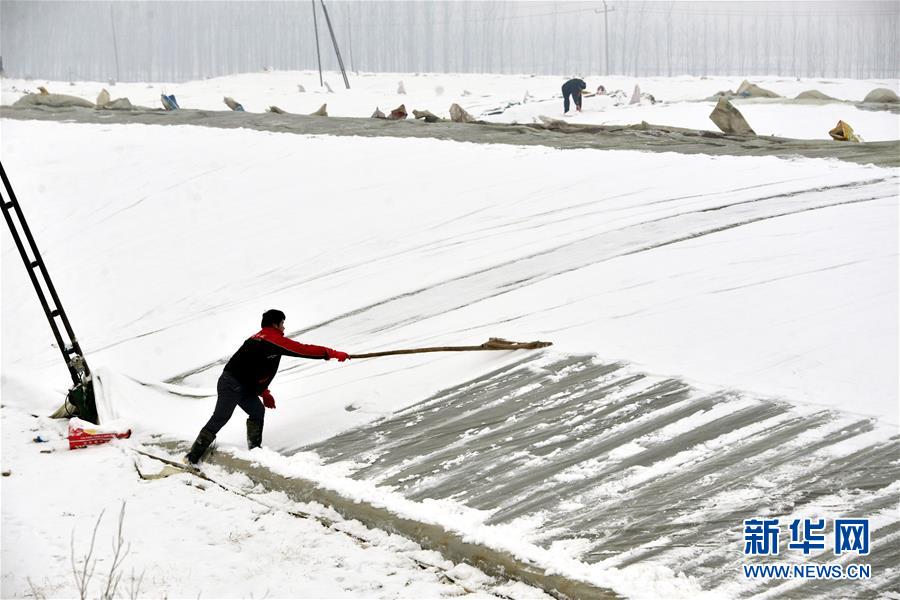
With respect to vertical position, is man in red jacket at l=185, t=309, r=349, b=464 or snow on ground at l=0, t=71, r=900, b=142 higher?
snow on ground at l=0, t=71, r=900, b=142

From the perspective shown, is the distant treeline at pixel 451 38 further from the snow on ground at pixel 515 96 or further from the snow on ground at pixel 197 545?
the snow on ground at pixel 197 545

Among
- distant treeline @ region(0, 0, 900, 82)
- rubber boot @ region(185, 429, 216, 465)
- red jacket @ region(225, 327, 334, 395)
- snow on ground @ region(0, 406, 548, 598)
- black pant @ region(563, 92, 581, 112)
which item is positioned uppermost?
distant treeline @ region(0, 0, 900, 82)

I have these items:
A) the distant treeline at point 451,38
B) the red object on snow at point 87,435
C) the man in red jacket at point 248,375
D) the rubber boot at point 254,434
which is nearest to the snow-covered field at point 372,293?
the red object on snow at point 87,435

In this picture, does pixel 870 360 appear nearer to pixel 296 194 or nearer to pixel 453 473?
pixel 453 473

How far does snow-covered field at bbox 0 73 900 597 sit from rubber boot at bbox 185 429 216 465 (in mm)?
395

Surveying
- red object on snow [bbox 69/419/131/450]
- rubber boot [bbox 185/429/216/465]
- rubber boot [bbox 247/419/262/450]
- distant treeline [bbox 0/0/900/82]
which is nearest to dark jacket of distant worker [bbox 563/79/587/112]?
distant treeline [bbox 0/0/900/82]

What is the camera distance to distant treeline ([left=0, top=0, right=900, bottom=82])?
35406mm

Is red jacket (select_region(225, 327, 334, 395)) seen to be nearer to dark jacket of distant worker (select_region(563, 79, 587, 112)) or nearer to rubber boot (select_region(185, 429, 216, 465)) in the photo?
rubber boot (select_region(185, 429, 216, 465))

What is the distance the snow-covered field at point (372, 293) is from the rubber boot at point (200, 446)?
15.6 inches

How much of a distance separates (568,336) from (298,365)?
323cm

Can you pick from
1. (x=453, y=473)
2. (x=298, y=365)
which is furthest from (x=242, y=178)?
(x=453, y=473)

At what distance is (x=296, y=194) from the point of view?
635 inches

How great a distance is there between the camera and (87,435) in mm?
9734

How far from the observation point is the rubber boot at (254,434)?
897 cm
